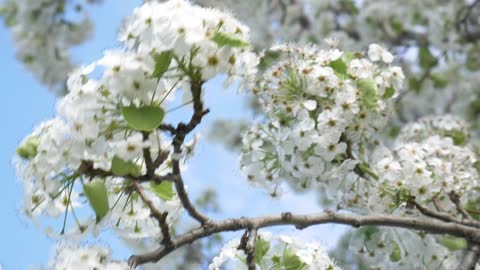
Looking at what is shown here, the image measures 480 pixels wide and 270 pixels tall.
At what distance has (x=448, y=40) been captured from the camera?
708cm

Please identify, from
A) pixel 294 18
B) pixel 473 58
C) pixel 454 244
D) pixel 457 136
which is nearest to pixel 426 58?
pixel 473 58

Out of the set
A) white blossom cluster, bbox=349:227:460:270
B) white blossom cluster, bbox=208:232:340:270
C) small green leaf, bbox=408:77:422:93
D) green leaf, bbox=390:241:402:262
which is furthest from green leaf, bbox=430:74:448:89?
white blossom cluster, bbox=208:232:340:270

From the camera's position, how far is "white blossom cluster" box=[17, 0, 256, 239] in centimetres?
186

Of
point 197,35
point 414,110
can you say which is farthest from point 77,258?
point 414,110

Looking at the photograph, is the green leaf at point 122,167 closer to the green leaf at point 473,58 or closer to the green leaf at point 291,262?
the green leaf at point 291,262

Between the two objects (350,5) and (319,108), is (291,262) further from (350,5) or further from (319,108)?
(350,5)

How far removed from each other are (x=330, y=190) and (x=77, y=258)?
1.48 metres

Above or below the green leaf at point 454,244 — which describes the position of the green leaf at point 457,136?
above

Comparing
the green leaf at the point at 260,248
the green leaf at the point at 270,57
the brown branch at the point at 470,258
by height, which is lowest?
the brown branch at the point at 470,258

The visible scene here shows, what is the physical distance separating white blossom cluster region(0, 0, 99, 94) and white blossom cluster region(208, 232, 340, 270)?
5.23m

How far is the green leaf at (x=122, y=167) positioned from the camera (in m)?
1.92

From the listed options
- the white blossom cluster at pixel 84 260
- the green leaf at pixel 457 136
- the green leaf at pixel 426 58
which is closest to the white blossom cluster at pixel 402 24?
the green leaf at pixel 426 58

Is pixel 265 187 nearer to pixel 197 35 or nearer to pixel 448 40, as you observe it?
pixel 197 35

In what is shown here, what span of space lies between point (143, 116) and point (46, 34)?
5791 mm
